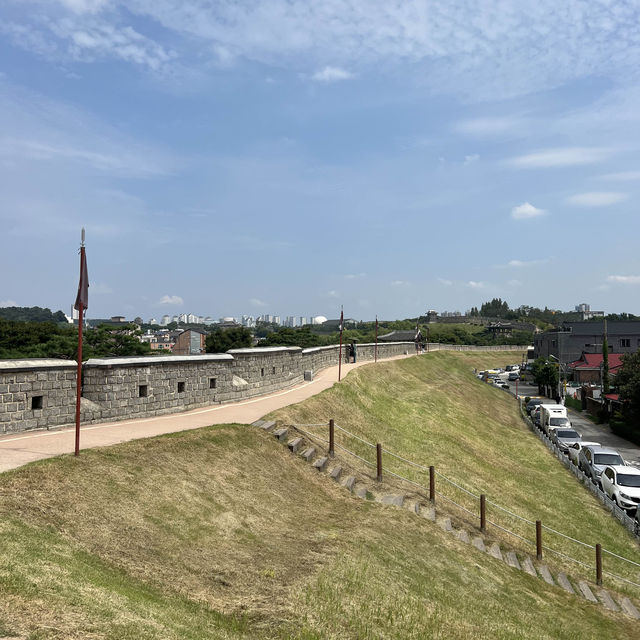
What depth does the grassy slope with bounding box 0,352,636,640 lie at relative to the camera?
19.3 feet

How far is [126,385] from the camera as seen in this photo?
1556cm

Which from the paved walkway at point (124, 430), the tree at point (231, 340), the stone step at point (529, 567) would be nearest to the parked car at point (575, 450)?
the paved walkway at point (124, 430)

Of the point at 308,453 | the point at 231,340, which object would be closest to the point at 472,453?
the point at 308,453

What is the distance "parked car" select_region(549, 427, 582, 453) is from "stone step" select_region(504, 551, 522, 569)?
18387 mm

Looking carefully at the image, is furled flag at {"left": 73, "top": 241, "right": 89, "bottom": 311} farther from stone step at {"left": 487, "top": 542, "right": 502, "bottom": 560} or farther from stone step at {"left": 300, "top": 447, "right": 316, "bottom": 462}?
stone step at {"left": 487, "top": 542, "right": 502, "bottom": 560}

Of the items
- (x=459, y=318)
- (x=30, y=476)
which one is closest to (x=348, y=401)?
(x=30, y=476)

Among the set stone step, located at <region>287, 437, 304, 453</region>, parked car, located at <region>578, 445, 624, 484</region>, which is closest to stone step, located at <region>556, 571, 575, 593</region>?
stone step, located at <region>287, 437, 304, 453</region>

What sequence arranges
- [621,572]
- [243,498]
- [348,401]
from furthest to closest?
[348,401] < [621,572] < [243,498]

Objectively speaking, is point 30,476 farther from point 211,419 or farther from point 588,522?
point 588,522

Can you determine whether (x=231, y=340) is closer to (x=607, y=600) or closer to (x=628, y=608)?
(x=607, y=600)

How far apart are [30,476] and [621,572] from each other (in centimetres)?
1529

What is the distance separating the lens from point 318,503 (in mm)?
12250

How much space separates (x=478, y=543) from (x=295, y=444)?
532cm

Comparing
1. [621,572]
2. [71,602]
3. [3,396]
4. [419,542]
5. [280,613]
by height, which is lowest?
[621,572]
